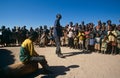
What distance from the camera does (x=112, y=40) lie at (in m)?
12.3

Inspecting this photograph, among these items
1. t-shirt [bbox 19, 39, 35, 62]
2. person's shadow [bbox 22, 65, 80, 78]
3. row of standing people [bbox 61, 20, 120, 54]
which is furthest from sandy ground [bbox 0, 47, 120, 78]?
row of standing people [bbox 61, 20, 120, 54]

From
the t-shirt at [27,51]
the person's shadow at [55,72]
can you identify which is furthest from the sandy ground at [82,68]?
the t-shirt at [27,51]

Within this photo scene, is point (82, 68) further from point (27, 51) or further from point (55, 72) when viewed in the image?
point (27, 51)

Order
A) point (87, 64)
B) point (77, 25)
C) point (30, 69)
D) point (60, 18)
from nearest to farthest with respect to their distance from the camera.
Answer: point (30, 69), point (87, 64), point (60, 18), point (77, 25)

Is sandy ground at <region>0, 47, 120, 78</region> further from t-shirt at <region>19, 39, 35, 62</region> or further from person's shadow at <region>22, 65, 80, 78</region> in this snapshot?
t-shirt at <region>19, 39, 35, 62</region>

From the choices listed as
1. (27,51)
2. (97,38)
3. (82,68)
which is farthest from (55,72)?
(97,38)

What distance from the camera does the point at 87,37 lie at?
1359 cm

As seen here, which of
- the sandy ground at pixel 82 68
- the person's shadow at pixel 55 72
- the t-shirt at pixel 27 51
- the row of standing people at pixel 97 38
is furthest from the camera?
the row of standing people at pixel 97 38

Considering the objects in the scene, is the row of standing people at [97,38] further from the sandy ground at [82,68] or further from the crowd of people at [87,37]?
the sandy ground at [82,68]

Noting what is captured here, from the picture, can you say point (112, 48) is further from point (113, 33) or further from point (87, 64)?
point (87, 64)

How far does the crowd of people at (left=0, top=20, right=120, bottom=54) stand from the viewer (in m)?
12.5

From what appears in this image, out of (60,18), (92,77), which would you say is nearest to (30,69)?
(92,77)

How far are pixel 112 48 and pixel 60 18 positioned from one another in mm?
4353

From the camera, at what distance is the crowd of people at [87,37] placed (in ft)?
40.9
